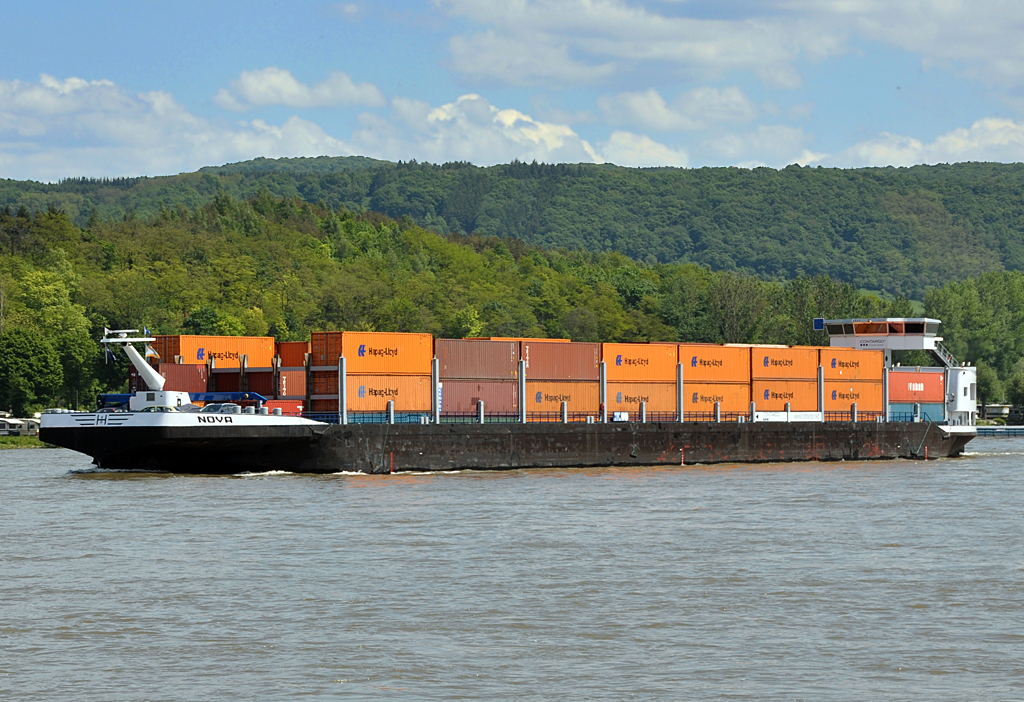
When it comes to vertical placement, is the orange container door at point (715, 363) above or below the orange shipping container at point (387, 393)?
above

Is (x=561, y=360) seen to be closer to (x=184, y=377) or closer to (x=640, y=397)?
(x=640, y=397)

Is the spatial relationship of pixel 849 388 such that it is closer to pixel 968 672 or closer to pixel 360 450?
pixel 360 450

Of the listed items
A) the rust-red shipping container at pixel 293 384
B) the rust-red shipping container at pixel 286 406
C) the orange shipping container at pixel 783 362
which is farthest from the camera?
the orange shipping container at pixel 783 362

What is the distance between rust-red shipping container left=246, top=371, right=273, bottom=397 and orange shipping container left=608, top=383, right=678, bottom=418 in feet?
53.6

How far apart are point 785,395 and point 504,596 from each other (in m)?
46.1

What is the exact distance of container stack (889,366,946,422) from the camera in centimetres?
7469

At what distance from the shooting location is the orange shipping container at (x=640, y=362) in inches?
2466

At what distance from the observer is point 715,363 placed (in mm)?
66188

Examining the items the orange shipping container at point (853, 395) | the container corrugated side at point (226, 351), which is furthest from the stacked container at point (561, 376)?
the orange shipping container at point (853, 395)

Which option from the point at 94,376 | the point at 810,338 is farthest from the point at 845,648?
the point at 810,338

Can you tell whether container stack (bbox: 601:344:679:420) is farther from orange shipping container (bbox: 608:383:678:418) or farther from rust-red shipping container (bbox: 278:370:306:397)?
rust-red shipping container (bbox: 278:370:306:397)

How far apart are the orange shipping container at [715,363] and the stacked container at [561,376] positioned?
5676 mm

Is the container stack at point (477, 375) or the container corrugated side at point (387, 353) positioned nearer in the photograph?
the container corrugated side at point (387, 353)

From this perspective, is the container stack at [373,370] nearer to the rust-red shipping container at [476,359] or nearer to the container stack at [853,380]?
the rust-red shipping container at [476,359]
